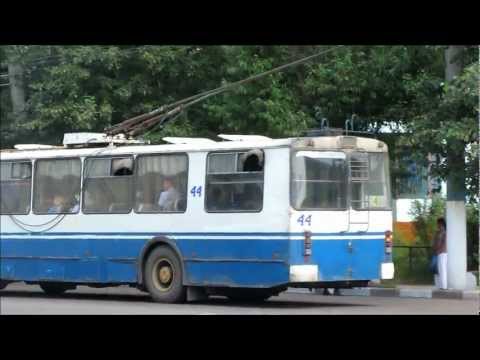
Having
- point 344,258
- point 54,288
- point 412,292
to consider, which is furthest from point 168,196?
point 412,292

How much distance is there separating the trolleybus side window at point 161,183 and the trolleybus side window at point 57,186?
4.75 ft

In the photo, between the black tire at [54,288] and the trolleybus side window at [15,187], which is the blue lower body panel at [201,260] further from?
the black tire at [54,288]

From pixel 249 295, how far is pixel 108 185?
3.25 meters

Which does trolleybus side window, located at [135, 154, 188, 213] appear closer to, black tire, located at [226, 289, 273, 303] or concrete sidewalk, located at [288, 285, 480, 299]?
black tire, located at [226, 289, 273, 303]

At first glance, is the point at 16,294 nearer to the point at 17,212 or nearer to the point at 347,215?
the point at 17,212

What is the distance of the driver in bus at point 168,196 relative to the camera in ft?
62.7

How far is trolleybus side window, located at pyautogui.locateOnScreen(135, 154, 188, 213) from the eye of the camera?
62.4ft

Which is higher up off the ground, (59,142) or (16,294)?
(59,142)

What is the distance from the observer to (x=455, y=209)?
2289 cm

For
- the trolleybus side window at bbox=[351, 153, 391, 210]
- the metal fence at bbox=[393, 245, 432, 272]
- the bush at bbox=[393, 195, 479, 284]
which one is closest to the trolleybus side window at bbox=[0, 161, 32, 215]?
the trolleybus side window at bbox=[351, 153, 391, 210]

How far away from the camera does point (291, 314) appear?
54.7 feet

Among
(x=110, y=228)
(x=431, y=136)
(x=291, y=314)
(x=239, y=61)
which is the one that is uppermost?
(x=239, y=61)

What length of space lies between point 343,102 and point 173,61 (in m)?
4.39

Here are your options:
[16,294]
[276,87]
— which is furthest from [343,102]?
[16,294]
